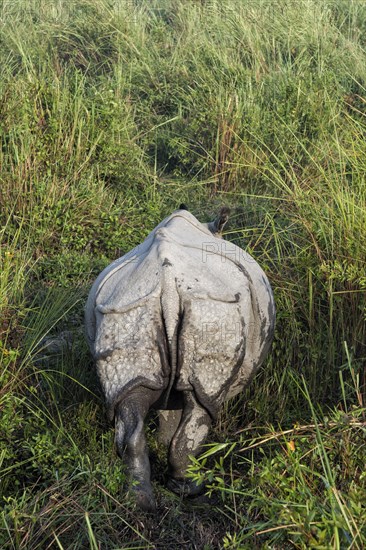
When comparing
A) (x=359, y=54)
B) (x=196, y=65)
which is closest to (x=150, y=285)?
(x=196, y=65)

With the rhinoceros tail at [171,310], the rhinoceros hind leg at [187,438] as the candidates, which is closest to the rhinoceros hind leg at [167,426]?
the rhinoceros hind leg at [187,438]

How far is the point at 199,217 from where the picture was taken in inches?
245

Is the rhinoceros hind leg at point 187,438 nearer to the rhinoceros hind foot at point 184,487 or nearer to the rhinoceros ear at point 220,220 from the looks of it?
the rhinoceros hind foot at point 184,487

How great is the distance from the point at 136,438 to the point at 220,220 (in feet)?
4.45

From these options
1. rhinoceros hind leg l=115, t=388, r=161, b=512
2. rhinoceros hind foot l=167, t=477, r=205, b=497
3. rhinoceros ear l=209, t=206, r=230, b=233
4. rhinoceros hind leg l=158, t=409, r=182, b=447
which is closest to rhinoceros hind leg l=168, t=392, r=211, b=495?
rhinoceros hind foot l=167, t=477, r=205, b=497

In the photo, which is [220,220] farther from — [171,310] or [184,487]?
[184,487]

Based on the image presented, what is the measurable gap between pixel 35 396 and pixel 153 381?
0.74 meters

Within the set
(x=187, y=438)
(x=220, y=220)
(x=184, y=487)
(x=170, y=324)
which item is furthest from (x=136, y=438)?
(x=220, y=220)

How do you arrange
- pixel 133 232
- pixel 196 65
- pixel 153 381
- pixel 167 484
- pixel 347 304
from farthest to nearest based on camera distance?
pixel 196 65 < pixel 133 232 < pixel 347 304 < pixel 167 484 < pixel 153 381

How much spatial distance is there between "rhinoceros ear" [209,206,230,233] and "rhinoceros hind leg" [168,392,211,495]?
1102mm

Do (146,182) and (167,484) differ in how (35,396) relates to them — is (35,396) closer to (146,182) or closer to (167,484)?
(167,484)

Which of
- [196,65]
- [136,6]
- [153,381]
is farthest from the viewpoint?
[136,6]

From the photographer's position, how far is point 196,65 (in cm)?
779

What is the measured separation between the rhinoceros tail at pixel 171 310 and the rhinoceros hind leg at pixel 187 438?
0.24m
